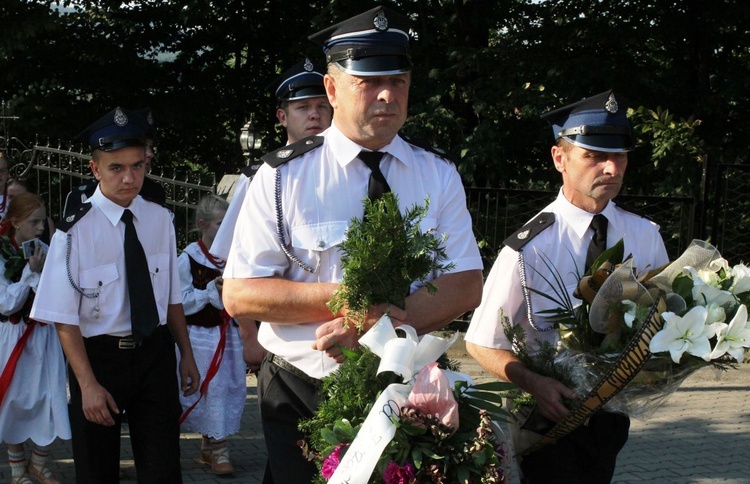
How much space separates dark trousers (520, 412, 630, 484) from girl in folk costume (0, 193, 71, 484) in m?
3.48

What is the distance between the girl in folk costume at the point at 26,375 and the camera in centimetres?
607

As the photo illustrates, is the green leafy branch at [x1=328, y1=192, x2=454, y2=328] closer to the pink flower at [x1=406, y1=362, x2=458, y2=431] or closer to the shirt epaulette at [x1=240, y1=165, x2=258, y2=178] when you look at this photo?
the pink flower at [x1=406, y1=362, x2=458, y2=431]

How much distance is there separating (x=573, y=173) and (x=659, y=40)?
1007 centimetres

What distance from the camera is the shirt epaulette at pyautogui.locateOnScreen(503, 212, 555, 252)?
393 centimetres

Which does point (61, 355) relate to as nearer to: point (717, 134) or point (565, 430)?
point (565, 430)

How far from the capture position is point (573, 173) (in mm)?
4039

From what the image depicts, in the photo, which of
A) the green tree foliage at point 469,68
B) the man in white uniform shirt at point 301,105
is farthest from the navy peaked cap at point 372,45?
the green tree foliage at point 469,68

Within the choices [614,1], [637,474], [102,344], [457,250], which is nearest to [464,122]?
[614,1]

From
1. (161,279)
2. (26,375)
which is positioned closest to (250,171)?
(161,279)

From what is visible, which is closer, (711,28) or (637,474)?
(637,474)

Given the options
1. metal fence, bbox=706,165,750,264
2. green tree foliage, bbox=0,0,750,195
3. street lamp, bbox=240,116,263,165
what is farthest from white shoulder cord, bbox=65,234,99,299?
metal fence, bbox=706,165,750,264

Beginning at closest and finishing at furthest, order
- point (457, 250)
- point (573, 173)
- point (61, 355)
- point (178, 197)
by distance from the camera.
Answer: point (457, 250)
point (573, 173)
point (61, 355)
point (178, 197)

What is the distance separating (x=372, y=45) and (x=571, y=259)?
1453mm

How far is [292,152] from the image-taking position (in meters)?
3.13
